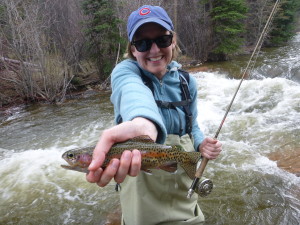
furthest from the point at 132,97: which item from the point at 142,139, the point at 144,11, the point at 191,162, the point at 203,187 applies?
the point at 203,187

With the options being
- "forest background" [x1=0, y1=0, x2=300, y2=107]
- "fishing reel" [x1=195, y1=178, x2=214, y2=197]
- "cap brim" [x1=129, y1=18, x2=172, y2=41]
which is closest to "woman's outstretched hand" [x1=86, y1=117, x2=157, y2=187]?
"cap brim" [x1=129, y1=18, x2=172, y2=41]

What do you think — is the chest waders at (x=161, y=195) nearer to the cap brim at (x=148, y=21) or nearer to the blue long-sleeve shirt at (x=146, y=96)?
the blue long-sleeve shirt at (x=146, y=96)

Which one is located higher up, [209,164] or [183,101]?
[183,101]

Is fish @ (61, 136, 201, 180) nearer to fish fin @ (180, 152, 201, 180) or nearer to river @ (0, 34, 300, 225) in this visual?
fish fin @ (180, 152, 201, 180)

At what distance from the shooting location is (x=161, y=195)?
2156mm

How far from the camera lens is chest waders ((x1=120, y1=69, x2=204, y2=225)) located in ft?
6.73

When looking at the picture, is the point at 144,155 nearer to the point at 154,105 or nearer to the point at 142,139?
the point at 142,139

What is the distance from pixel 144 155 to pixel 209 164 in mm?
4684

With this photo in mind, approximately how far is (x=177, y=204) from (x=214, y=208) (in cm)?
249

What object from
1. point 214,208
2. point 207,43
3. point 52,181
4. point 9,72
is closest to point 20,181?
point 52,181

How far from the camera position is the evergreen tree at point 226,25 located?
20.7 metres

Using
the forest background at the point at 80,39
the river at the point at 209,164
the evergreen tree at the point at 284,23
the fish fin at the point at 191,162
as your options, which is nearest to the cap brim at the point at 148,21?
the fish fin at the point at 191,162

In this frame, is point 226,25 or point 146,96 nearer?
point 146,96

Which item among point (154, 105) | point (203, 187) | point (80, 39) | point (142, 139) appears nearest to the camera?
point (142, 139)
